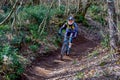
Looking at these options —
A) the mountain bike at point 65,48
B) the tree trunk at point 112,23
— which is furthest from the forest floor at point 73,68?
the tree trunk at point 112,23

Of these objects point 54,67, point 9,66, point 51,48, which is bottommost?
point 51,48

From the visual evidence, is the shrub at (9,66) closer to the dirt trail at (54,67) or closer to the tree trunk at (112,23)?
the dirt trail at (54,67)

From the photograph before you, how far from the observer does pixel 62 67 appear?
1312 cm

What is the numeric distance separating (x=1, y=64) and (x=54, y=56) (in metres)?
5.85

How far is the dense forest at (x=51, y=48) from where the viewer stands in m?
9.92

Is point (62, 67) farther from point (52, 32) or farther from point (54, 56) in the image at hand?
point (52, 32)

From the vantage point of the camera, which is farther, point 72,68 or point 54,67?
point 54,67

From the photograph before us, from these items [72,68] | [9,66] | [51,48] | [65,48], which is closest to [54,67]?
[72,68]

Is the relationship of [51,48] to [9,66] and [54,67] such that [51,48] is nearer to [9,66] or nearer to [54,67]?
[54,67]

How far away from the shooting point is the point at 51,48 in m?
16.6

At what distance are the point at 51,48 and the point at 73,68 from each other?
14.6 feet

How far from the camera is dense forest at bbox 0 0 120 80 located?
9922mm

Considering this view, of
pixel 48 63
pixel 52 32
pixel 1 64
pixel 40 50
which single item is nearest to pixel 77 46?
pixel 52 32

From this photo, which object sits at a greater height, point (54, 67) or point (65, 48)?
point (65, 48)
